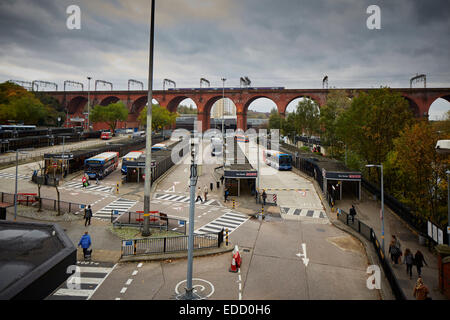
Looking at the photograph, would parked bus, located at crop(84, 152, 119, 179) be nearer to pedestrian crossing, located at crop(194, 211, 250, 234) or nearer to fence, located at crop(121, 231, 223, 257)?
pedestrian crossing, located at crop(194, 211, 250, 234)

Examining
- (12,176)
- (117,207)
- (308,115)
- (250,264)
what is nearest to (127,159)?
(117,207)

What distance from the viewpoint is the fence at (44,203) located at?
24147mm

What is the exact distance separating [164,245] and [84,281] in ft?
14.3

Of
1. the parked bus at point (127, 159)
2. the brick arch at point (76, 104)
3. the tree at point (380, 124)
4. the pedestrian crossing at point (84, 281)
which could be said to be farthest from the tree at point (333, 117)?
the brick arch at point (76, 104)

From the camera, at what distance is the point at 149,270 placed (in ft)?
46.6

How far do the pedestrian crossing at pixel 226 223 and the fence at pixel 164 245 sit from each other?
2.85m

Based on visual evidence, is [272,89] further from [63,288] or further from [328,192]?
[63,288]

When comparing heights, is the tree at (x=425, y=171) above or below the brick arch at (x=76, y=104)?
below

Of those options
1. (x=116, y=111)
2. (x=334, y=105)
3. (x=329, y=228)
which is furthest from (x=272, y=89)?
(x=329, y=228)

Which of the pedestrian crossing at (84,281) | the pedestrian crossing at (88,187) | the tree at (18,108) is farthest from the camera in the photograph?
the tree at (18,108)

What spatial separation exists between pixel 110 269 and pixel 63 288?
230 centimetres

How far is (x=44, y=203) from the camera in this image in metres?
25.2

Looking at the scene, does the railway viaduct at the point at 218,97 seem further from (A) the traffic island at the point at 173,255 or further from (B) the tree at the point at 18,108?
(A) the traffic island at the point at 173,255

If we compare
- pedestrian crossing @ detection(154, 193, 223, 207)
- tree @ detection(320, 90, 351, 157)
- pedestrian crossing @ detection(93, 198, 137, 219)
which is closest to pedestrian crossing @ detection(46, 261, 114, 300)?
pedestrian crossing @ detection(93, 198, 137, 219)
